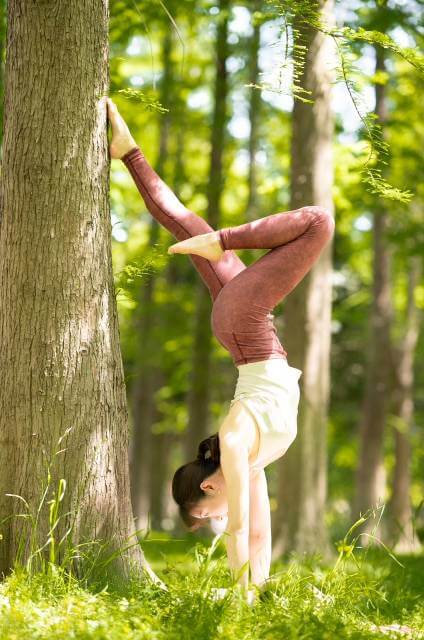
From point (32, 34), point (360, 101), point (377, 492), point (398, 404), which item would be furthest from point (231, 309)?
point (398, 404)

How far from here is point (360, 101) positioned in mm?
4395

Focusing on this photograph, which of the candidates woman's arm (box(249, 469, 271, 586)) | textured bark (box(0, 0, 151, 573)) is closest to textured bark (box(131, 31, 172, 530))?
textured bark (box(0, 0, 151, 573))

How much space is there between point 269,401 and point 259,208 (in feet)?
31.6

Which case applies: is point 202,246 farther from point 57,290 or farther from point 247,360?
point 57,290

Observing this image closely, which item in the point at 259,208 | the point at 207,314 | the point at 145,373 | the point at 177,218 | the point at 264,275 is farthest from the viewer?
the point at 145,373

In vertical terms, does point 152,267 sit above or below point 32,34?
below

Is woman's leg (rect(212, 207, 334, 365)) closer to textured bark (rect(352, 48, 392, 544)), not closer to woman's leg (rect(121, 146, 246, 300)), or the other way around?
woman's leg (rect(121, 146, 246, 300))

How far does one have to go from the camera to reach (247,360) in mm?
4020

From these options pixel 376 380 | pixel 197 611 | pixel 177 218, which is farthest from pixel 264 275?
pixel 376 380

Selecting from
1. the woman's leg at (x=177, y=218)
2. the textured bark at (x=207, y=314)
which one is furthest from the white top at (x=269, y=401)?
the textured bark at (x=207, y=314)

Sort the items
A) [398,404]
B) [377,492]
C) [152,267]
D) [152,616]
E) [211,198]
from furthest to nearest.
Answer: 1. [398,404]
2. [377,492]
3. [211,198]
4. [152,267]
5. [152,616]

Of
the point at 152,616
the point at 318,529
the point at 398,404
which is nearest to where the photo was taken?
the point at 152,616

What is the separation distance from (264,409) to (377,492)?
32.1 feet

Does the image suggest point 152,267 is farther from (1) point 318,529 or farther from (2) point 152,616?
(1) point 318,529
